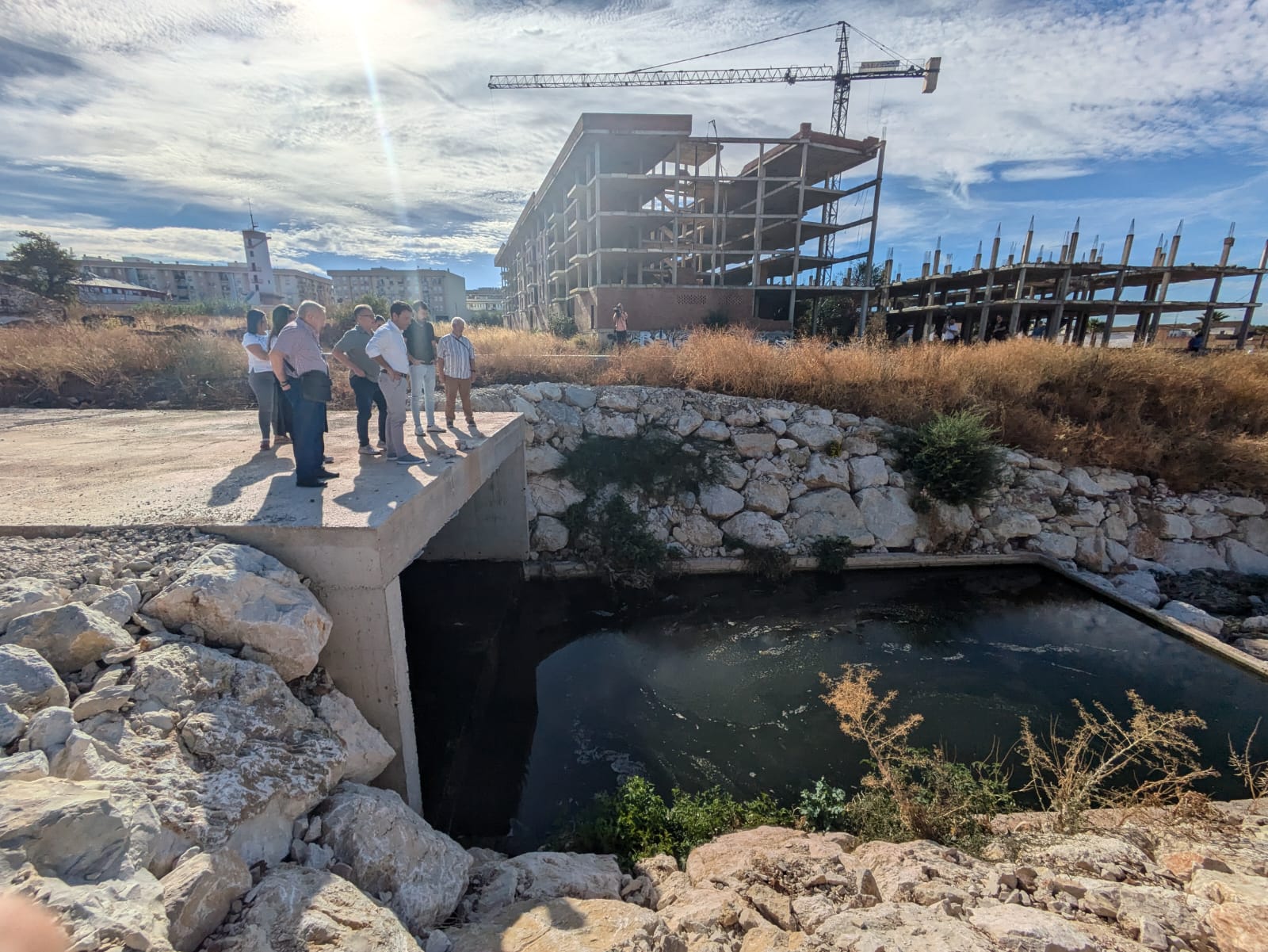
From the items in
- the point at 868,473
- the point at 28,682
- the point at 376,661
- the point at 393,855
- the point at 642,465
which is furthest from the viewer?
the point at 868,473

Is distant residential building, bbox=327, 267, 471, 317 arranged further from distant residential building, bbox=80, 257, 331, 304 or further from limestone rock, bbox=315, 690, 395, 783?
limestone rock, bbox=315, 690, 395, 783

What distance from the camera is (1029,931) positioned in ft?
8.96

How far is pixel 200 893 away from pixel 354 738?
1495mm

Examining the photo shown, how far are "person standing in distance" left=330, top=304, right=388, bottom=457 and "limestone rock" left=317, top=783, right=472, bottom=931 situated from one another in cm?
358

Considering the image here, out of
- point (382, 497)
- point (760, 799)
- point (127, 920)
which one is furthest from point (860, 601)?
point (127, 920)

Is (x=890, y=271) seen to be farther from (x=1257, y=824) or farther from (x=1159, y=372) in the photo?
(x=1257, y=824)

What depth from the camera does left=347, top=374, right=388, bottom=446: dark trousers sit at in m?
5.93

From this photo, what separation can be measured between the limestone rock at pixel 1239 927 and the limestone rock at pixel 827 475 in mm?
8146

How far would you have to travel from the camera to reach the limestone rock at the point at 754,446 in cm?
1105

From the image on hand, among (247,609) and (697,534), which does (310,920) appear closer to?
(247,609)

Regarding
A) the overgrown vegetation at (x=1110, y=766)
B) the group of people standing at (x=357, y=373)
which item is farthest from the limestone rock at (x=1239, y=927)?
the group of people standing at (x=357, y=373)

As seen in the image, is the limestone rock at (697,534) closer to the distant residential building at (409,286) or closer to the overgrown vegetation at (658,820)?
the overgrown vegetation at (658,820)

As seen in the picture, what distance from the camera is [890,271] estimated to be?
30.9 metres

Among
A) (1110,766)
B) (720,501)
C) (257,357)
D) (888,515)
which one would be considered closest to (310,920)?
(257,357)
